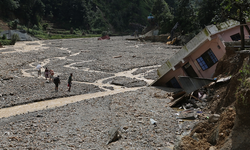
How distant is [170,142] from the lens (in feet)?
35.8

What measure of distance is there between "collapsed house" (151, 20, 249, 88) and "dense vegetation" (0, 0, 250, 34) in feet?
121

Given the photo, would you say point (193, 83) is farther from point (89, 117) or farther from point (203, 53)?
point (89, 117)

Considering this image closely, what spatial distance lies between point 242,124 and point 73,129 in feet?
29.2

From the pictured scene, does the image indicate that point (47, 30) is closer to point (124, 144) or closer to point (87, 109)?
point (87, 109)

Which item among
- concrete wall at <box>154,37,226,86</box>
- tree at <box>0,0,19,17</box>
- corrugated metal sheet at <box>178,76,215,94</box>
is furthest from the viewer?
tree at <box>0,0,19,17</box>

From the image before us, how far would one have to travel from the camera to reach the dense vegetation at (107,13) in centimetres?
6233

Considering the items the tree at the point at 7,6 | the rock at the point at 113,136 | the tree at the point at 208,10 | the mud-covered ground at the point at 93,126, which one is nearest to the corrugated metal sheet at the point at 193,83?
the mud-covered ground at the point at 93,126

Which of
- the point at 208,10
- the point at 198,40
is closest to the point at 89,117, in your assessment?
the point at 198,40

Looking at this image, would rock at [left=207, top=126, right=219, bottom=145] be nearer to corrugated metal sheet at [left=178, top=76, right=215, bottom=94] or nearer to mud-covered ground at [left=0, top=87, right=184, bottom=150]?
mud-covered ground at [left=0, top=87, right=184, bottom=150]

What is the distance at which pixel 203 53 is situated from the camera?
20562mm

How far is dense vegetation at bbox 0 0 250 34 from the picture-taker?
62328mm

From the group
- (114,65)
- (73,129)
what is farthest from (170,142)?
(114,65)

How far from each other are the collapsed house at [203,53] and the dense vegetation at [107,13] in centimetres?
3699

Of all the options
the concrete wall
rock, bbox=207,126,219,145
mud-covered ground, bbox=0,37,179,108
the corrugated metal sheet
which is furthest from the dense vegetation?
rock, bbox=207,126,219,145
